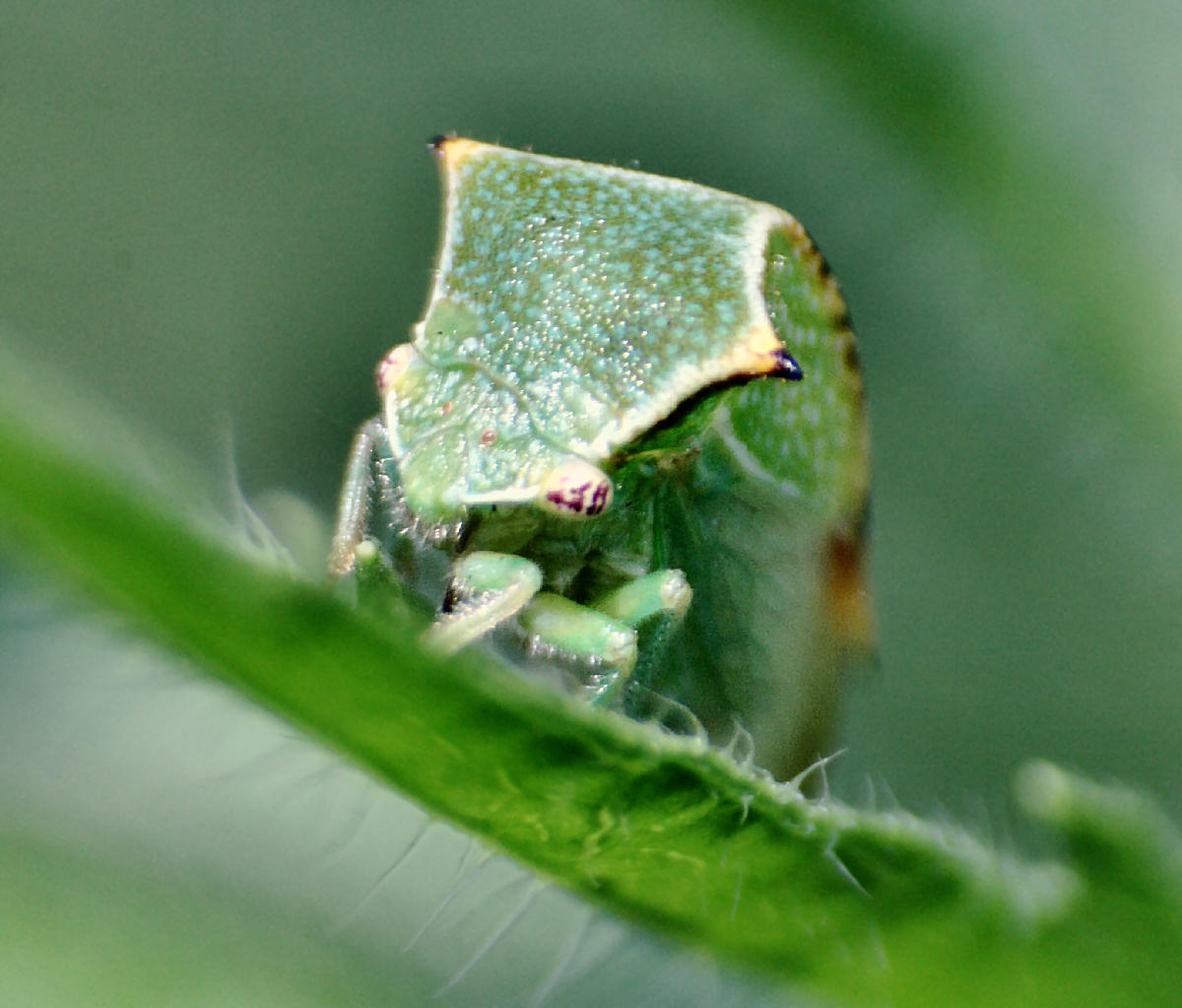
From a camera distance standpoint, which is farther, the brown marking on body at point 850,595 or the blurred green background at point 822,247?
the blurred green background at point 822,247

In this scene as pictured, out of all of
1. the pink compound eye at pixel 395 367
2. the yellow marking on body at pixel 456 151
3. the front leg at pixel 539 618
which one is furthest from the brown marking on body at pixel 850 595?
the yellow marking on body at pixel 456 151

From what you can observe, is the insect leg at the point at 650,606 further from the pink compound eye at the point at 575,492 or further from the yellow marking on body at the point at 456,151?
the yellow marking on body at the point at 456,151

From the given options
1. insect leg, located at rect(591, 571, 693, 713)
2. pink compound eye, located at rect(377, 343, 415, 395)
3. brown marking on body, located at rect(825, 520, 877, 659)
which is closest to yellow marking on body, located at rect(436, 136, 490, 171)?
pink compound eye, located at rect(377, 343, 415, 395)

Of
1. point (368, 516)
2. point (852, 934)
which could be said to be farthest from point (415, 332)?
point (852, 934)

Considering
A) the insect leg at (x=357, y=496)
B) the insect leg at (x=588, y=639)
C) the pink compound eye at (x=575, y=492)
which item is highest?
the pink compound eye at (x=575, y=492)

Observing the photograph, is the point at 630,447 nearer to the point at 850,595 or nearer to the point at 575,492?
the point at 575,492

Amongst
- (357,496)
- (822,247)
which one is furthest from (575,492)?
(822,247)

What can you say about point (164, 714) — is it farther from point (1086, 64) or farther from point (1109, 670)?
point (1086, 64)
